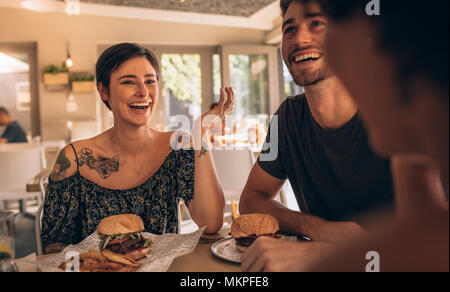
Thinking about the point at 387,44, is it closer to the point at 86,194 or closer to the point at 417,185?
the point at 417,185

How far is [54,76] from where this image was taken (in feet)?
24.6

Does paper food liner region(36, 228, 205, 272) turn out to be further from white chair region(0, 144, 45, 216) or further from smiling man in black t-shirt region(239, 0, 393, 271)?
white chair region(0, 144, 45, 216)

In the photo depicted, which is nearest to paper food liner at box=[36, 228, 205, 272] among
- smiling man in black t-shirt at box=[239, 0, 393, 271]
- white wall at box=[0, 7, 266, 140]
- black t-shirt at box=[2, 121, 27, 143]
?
smiling man in black t-shirt at box=[239, 0, 393, 271]

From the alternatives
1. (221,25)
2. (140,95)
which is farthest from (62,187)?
(221,25)

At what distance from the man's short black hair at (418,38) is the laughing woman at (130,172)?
110 cm

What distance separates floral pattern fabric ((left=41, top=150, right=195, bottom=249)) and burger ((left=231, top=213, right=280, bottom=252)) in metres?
0.46

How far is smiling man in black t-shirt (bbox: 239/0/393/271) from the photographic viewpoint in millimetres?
1293

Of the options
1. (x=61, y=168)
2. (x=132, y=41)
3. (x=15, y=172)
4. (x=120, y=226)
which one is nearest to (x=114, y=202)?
(x=61, y=168)

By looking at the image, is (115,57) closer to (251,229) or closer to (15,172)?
(251,229)

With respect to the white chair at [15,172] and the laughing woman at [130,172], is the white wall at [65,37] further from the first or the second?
the laughing woman at [130,172]

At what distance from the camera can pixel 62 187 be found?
Result: 58.1 inches

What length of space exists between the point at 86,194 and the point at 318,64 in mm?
1009

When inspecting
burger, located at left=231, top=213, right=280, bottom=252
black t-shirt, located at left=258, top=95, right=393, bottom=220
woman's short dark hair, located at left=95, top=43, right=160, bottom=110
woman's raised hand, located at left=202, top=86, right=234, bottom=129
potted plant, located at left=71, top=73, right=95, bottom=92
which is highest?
potted plant, located at left=71, top=73, right=95, bottom=92

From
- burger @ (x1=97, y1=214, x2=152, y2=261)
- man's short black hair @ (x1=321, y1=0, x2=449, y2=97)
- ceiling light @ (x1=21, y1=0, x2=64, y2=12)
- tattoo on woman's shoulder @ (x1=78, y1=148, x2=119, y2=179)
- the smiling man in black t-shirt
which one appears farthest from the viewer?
ceiling light @ (x1=21, y1=0, x2=64, y2=12)
